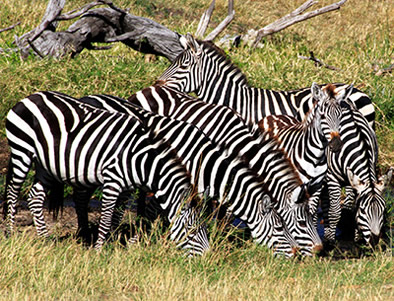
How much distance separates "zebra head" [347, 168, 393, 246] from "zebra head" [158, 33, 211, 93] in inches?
104

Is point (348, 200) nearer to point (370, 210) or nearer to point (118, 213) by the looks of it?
point (370, 210)

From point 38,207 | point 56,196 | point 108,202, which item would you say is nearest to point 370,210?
point 108,202

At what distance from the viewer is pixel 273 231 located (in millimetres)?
6363

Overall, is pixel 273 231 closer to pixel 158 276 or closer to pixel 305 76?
pixel 158 276

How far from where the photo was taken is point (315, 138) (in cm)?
726

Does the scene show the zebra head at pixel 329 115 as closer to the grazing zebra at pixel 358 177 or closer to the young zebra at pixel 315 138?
the young zebra at pixel 315 138

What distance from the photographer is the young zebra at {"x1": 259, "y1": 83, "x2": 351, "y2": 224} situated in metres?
7.08

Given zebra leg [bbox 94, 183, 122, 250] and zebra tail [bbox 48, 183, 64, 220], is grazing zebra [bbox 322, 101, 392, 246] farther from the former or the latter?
zebra tail [bbox 48, 183, 64, 220]

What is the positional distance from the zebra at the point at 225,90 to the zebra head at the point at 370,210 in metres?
1.32

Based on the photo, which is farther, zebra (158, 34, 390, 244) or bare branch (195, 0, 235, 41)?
bare branch (195, 0, 235, 41)

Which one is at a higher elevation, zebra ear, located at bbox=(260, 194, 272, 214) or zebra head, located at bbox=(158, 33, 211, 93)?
zebra head, located at bbox=(158, 33, 211, 93)

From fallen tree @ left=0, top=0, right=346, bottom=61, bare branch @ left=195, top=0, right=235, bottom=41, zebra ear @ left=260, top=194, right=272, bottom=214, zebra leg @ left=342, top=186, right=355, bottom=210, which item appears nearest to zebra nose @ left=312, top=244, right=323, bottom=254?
zebra ear @ left=260, top=194, right=272, bottom=214

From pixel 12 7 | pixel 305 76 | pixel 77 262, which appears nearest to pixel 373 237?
pixel 77 262

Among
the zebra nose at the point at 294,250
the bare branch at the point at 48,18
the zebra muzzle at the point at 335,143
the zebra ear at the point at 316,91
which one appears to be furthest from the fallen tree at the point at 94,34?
the zebra nose at the point at 294,250
